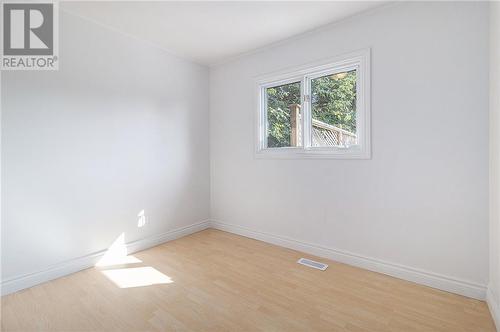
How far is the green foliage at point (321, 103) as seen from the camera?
2.59 meters

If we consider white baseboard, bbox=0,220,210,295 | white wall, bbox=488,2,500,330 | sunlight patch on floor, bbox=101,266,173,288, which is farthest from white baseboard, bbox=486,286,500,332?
white baseboard, bbox=0,220,210,295

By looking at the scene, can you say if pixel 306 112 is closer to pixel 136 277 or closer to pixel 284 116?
pixel 284 116

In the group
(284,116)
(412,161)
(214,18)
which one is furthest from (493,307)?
(214,18)

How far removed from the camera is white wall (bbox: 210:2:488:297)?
6.25ft

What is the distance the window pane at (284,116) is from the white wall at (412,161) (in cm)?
29

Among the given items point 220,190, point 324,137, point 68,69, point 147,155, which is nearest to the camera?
point 68,69

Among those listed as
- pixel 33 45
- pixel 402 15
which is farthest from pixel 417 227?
pixel 33 45

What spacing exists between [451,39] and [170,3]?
245 cm

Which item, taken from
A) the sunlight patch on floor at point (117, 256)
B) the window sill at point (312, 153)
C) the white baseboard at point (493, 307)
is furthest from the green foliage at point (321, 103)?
the sunlight patch on floor at point (117, 256)

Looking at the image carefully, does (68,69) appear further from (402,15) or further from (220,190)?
(402,15)

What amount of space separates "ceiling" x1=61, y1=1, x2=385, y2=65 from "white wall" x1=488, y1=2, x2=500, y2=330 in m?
0.95

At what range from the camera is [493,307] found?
5.54ft

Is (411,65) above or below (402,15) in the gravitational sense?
below

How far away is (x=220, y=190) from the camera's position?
3754mm
